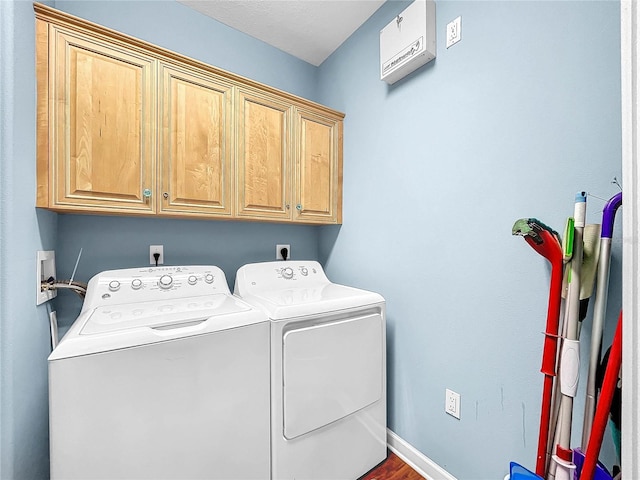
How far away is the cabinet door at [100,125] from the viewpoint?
3.95ft

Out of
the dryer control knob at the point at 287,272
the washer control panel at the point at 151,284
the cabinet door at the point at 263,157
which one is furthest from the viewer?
the dryer control knob at the point at 287,272

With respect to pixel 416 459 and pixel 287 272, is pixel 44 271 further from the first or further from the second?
pixel 416 459

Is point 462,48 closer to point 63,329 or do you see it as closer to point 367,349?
point 367,349

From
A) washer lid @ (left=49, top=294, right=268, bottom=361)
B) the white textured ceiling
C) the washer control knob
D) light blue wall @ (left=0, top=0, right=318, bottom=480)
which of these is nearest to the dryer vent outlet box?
the white textured ceiling

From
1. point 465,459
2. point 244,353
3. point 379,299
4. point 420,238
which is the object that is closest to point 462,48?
point 420,238

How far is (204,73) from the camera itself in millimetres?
1551

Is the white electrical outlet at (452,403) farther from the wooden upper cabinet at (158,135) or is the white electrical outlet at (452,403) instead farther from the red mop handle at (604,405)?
the wooden upper cabinet at (158,135)

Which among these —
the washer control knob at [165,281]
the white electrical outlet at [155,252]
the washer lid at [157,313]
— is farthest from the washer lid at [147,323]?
the white electrical outlet at [155,252]

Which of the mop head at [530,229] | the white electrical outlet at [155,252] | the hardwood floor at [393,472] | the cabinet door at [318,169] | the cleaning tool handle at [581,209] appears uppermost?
the cabinet door at [318,169]

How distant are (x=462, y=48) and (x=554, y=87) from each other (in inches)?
19.6

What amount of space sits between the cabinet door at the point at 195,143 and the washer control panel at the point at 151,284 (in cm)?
35

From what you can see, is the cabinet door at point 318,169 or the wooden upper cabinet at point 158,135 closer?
the wooden upper cabinet at point 158,135

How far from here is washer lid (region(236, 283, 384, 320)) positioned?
1.30 m

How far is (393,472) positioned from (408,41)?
2362 millimetres
